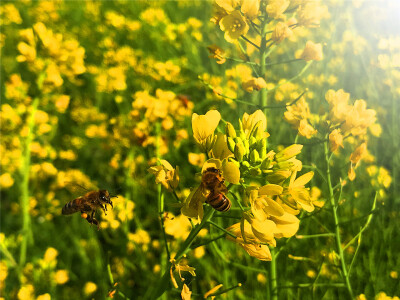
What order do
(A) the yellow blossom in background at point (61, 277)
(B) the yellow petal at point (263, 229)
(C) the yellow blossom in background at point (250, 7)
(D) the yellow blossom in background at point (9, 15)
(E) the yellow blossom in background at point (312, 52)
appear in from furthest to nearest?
(D) the yellow blossom in background at point (9, 15), (A) the yellow blossom in background at point (61, 277), (E) the yellow blossom in background at point (312, 52), (C) the yellow blossom in background at point (250, 7), (B) the yellow petal at point (263, 229)

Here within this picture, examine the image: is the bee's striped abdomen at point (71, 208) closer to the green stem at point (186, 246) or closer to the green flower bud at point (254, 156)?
the green stem at point (186, 246)

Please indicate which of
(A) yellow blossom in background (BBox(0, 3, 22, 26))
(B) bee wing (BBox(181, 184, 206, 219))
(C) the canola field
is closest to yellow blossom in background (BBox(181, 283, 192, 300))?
(C) the canola field

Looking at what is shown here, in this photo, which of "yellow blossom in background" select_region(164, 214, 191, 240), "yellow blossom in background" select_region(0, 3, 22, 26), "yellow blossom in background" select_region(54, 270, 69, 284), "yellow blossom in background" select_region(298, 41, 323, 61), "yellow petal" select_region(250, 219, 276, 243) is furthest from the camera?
"yellow blossom in background" select_region(0, 3, 22, 26)

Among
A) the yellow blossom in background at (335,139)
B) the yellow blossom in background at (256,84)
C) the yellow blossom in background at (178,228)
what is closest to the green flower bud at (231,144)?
the yellow blossom in background at (256,84)

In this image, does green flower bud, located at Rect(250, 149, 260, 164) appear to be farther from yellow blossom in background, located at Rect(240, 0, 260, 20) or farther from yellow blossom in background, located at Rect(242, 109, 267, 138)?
yellow blossom in background, located at Rect(240, 0, 260, 20)

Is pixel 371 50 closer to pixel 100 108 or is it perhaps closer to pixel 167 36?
pixel 167 36

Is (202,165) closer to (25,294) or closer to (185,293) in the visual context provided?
(185,293)

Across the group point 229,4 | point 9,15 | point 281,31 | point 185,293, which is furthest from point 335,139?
point 9,15
